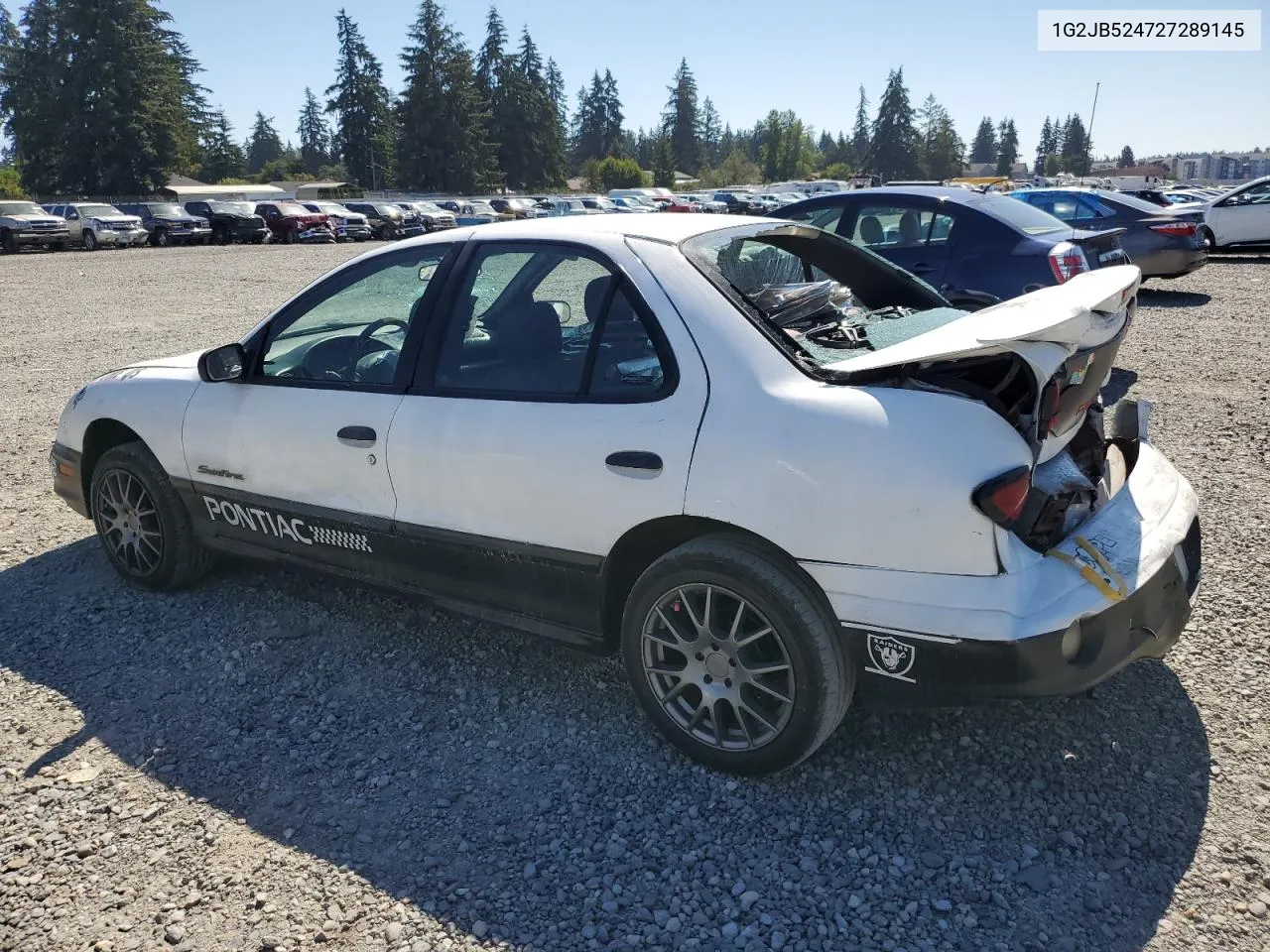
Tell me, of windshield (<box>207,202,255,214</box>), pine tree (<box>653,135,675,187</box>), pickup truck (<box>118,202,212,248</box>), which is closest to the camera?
pickup truck (<box>118,202,212,248</box>)

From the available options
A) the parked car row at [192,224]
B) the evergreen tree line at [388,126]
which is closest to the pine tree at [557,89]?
the evergreen tree line at [388,126]

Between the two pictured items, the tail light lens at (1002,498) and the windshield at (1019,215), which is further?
the windshield at (1019,215)

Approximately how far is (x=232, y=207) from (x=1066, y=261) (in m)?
35.2

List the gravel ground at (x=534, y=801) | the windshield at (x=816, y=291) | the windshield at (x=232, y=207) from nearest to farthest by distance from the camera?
the gravel ground at (x=534, y=801), the windshield at (x=816, y=291), the windshield at (x=232, y=207)

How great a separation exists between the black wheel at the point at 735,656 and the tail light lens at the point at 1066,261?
5642 mm

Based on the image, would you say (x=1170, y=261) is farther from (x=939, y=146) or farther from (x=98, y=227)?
(x=939, y=146)

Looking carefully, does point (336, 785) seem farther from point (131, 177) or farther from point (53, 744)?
point (131, 177)

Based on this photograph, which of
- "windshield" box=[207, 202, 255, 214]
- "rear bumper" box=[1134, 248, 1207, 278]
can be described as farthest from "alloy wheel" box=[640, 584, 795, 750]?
"windshield" box=[207, 202, 255, 214]

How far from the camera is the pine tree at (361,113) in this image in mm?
85188

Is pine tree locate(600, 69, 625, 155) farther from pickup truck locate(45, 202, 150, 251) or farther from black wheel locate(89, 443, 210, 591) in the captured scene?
black wheel locate(89, 443, 210, 591)

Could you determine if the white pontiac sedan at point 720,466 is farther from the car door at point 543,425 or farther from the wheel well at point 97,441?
the wheel well at point 97,441

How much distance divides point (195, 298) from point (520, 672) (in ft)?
50.7

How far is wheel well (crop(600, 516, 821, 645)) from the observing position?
2828 millimetres

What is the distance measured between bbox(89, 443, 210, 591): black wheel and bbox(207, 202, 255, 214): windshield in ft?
114
